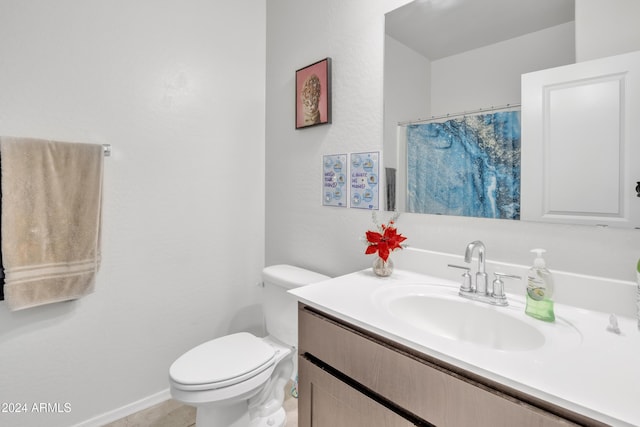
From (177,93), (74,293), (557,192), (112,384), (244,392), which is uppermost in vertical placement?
(177,93)

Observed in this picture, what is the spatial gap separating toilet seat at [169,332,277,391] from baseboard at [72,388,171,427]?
610 mm

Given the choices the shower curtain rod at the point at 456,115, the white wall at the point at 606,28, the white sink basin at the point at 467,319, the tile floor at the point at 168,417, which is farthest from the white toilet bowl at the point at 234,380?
the white wall at the point at 606,28

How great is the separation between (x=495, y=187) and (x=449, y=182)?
0.17 m

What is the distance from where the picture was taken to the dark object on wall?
163cm

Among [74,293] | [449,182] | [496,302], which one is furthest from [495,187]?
[74,293]

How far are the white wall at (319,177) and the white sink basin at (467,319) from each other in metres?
0.23

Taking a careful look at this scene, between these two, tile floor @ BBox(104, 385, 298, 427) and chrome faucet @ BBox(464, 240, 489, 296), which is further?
tile floor @ BBox(104, 385, 298, 427)

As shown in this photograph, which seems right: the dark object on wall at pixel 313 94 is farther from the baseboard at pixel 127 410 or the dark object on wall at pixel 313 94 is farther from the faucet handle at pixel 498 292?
the baseboard at pixel 127 410

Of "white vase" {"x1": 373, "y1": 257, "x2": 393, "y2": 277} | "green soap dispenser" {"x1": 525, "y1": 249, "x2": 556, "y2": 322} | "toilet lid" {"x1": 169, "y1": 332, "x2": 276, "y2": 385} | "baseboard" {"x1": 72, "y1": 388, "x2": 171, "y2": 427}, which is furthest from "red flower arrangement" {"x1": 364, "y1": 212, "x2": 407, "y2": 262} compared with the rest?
"baseboard" {"x1": 72, "y1": 388, "x2": 171, "y2": 427}

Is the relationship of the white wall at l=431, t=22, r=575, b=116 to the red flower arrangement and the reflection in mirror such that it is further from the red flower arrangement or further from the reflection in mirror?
the red flower arrangement

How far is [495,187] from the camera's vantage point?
1.10 meters

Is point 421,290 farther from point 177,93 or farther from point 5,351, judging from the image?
point 5,351

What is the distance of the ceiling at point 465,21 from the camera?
0.99 metres

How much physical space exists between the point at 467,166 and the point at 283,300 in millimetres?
1058
